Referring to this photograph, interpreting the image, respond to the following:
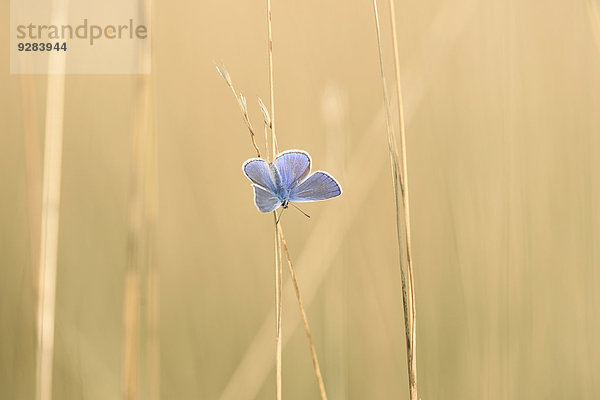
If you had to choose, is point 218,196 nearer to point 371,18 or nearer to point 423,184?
point 423,184

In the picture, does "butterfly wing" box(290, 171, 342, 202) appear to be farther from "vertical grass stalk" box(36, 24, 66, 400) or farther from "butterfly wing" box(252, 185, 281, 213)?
"vertical grass stalk" box(36, 24, 66, 400)

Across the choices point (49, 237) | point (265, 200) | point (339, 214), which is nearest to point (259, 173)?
point (265, 200)

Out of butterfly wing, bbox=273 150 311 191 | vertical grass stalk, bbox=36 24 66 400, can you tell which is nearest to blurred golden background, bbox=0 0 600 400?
vertical grass stalk, bbox=36 24 66 400

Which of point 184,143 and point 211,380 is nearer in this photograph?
point 211,380

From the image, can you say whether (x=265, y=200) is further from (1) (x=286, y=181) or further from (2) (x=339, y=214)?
(2) (x=339, y=214)

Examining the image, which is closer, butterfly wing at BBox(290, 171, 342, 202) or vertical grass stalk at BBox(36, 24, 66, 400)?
butterfly wing at BBox(290, 171, 342, 202)

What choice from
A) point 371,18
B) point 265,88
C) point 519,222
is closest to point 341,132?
point 519,222
